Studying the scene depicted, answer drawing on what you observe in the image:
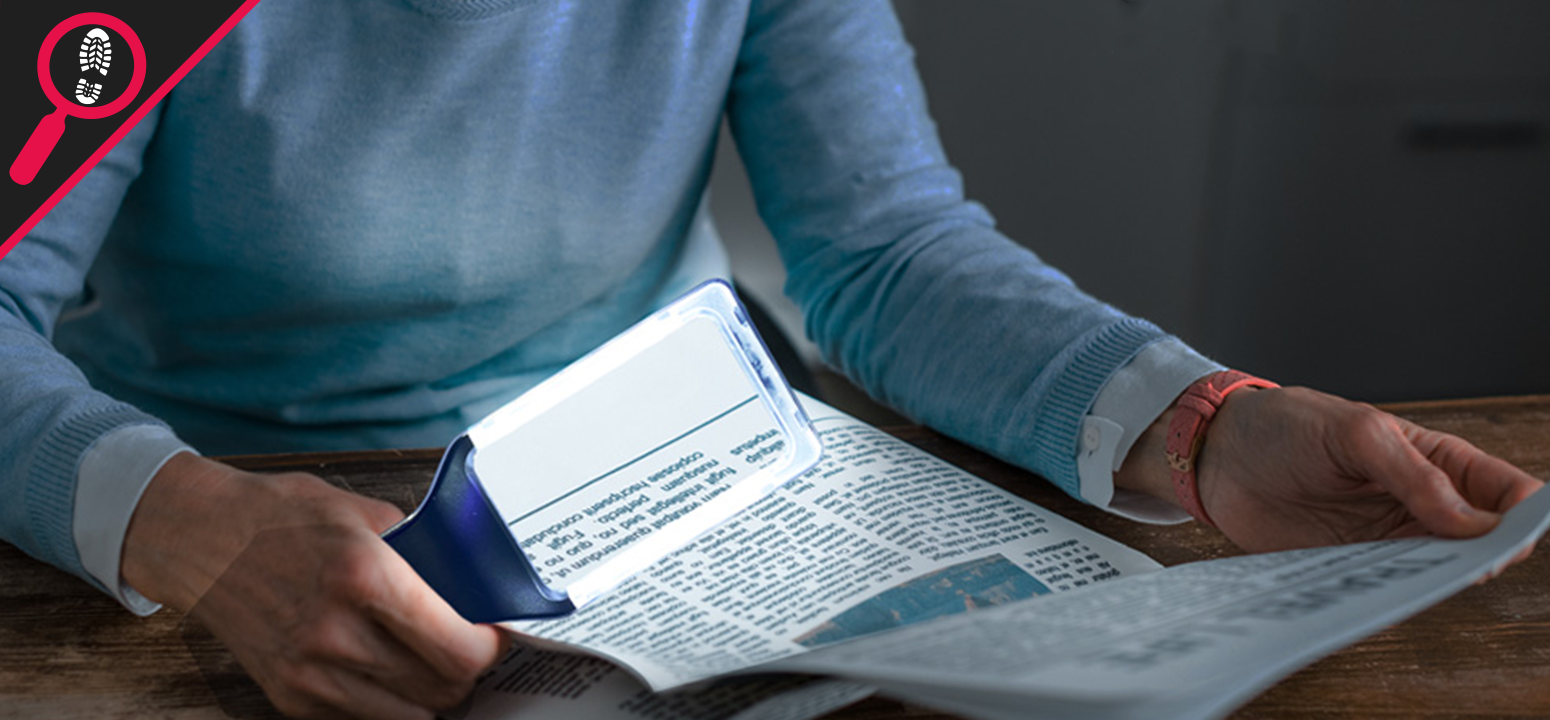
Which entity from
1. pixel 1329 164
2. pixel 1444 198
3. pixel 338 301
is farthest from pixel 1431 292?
pixel 338 301

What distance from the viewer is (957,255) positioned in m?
0.70

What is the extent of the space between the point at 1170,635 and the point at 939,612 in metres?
0.13

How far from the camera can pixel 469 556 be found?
1.37 feet

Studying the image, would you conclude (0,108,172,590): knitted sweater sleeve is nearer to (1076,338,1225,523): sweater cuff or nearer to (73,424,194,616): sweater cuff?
(73,424,194,616): sweater cuff

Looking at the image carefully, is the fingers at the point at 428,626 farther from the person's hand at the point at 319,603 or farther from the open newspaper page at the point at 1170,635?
the open newspaper page at the point at 1170,635

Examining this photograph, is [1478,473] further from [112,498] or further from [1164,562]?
[112,498]

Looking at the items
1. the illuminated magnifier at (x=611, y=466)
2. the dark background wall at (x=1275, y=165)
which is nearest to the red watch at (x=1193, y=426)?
the illuminated magnifier at (x=611, y=466)

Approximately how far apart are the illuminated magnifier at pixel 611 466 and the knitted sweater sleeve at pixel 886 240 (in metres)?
0.17

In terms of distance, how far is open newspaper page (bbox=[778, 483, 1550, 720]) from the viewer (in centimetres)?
29

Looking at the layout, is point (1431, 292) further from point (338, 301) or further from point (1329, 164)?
point (338, 301)

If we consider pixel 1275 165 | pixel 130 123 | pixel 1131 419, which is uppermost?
pixel 130 123

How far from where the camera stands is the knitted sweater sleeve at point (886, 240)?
616 mm

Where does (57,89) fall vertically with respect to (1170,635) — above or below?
above

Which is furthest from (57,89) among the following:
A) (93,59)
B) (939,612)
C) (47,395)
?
(939,612)
